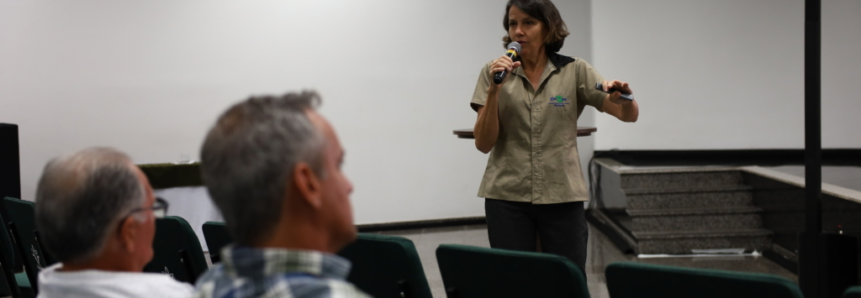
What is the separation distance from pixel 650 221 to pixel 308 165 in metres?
4.62

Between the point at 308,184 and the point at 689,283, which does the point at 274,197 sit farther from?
the point at 689,283

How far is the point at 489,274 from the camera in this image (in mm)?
1776

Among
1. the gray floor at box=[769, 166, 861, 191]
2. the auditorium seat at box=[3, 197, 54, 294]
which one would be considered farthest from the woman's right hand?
the gray floor at box=[769, 166, 861, 191]

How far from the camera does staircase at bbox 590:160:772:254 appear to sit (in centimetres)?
501

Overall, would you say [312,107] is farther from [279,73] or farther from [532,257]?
[279,73]

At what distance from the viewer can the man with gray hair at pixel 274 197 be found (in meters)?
0.81

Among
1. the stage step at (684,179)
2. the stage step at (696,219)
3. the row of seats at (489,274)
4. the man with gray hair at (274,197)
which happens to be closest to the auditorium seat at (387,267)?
the row of seats at (489,274)

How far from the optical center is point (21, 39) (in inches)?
229

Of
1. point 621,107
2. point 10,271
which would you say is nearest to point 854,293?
point 621,107

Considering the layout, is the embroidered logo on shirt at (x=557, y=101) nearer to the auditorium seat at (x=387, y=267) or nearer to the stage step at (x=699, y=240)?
the auditorium seat at (x=387, y=267)

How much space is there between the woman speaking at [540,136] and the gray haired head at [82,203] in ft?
4.28

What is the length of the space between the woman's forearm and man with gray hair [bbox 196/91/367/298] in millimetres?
1462

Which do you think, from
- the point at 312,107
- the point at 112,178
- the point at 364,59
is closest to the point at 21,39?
the point at 364,59

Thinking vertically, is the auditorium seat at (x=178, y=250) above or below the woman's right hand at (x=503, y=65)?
below
